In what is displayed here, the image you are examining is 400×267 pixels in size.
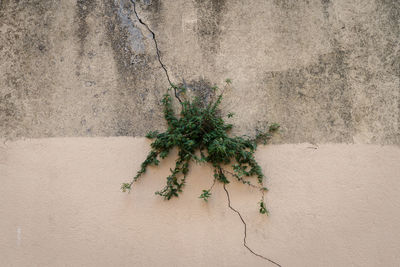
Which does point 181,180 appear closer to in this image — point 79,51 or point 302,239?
point 302,239

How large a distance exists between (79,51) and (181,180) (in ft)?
4.59

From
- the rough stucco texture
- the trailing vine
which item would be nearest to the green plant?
the trailing vine

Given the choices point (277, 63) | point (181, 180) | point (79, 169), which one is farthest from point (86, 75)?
point (277, 63)

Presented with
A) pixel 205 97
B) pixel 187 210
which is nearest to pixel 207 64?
pixel 205 97

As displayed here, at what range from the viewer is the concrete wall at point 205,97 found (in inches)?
116

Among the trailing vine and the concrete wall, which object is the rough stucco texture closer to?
the concrete wall

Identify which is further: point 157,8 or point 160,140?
point 157,8

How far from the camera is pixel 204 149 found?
9.96 feet

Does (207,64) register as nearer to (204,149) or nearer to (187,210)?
(204,149)

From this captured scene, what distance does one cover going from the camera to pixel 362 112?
3.09 metres

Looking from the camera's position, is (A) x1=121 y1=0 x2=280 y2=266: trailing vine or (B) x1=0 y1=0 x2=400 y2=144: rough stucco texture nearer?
(A) x1=121 y1=0 x2=280 y2=266: trailing vine

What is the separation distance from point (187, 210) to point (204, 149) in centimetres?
50

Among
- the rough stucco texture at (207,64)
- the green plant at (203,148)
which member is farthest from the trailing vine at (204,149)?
the rough stucco texture at (207,64)

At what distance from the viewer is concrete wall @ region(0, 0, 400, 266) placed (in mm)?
2936
